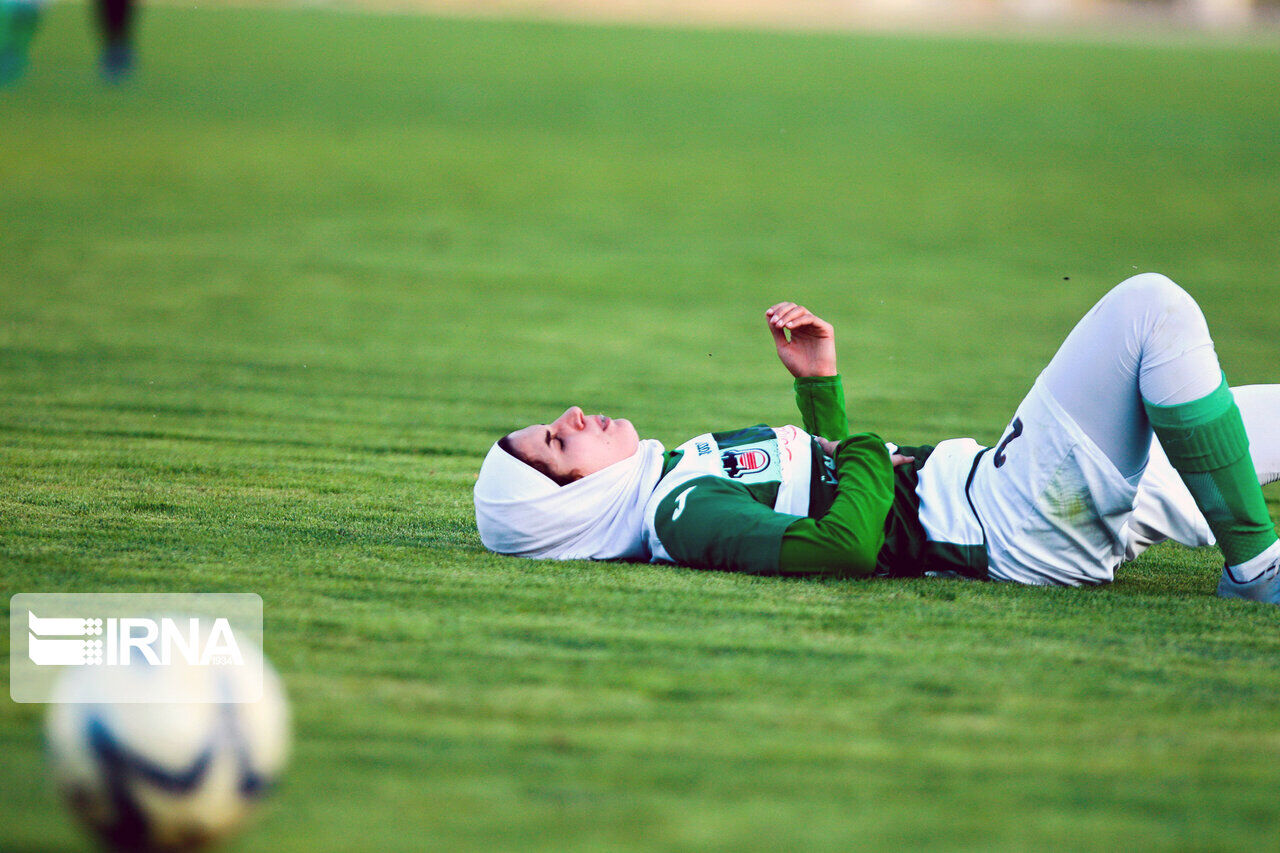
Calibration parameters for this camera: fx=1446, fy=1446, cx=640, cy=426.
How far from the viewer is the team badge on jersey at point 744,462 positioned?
3.61 metres

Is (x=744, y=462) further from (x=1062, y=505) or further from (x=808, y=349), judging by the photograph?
(x=1062, y=505)

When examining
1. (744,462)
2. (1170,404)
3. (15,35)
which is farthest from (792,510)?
(15,35)

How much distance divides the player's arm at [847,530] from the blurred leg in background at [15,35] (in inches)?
847

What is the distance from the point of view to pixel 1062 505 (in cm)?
345

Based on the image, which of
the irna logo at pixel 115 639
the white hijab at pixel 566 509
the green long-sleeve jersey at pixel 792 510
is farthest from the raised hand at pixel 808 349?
the irna logo at pixel 115 639

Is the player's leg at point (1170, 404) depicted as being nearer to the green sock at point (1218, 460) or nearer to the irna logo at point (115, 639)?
the green sock at point (1218, 460)

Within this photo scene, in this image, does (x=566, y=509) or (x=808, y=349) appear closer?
(x=566, y=509)

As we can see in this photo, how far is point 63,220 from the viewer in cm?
1090

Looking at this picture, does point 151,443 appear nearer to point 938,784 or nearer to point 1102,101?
point 938,784

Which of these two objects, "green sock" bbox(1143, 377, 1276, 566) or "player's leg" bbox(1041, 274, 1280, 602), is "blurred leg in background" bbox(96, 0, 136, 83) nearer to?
"player's leg" bbox(1041, 274, 1280, 602)

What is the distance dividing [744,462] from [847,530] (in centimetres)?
37

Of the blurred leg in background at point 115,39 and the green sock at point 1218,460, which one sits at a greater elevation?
the blurred leg in background at point 115,39

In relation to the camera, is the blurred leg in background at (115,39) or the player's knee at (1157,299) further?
the blurred leg in background at (115,39)

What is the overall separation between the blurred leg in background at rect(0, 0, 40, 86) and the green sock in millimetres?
22000
